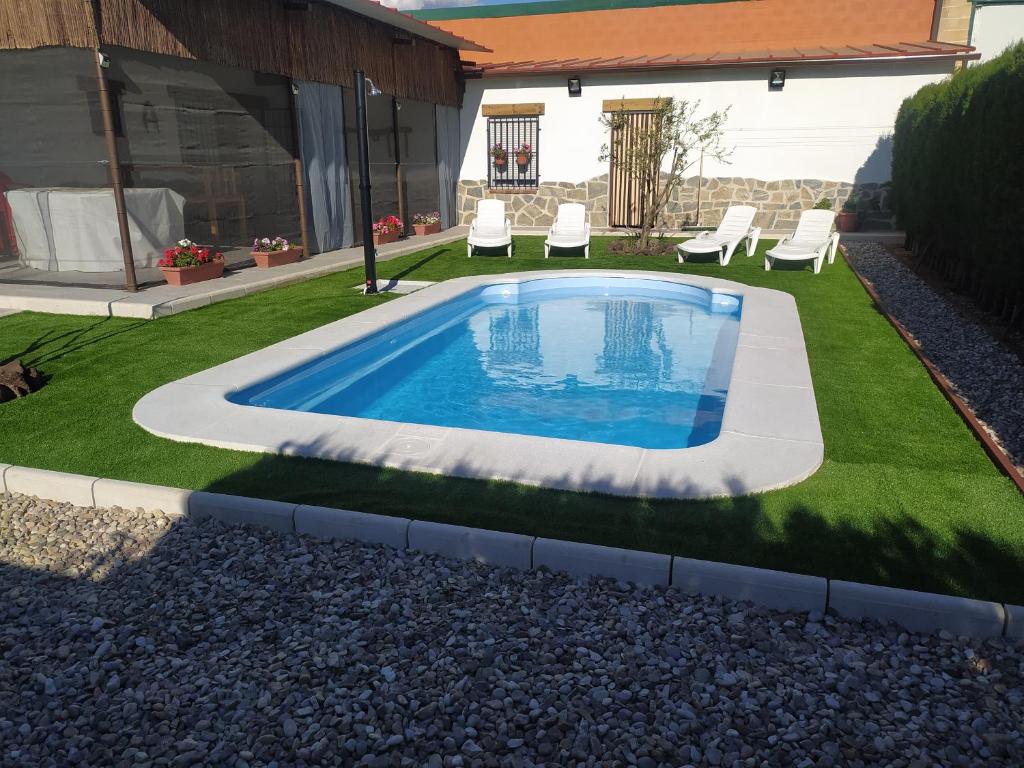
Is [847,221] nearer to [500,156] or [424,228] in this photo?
[500,156]

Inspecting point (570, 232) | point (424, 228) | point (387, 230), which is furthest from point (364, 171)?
point (424, 228)

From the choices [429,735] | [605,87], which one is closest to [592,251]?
[605,87]

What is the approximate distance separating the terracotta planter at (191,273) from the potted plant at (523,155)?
891 cm

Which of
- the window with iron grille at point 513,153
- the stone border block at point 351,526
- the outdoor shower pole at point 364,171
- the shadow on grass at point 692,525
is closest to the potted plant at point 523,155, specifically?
the window with iron grille at point 513,153

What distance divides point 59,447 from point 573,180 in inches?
554

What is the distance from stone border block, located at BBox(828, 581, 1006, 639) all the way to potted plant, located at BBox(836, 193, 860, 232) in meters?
14.1

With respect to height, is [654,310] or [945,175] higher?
[945,175]

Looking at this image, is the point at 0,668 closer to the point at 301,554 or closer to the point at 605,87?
the point at 301,554

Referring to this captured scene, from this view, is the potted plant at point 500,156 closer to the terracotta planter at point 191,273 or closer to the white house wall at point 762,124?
the white house wall at point 762,124

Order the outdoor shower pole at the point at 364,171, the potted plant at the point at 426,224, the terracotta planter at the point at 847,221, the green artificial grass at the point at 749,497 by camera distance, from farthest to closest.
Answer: the potted plant at the point at 426,224 < the terracotta planter at the point at 847,221 < the outdoor shower pole at the point at 364,171 < the green artificial grass at the point at 749,497

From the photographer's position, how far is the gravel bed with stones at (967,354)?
508 centimetres

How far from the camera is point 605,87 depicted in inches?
641

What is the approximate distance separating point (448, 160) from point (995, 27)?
37.4 feet

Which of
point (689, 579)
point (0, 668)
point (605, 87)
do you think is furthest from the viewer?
point (605, 87)
